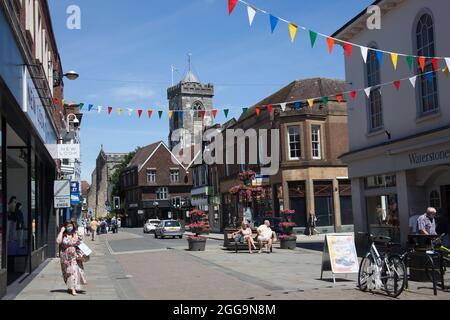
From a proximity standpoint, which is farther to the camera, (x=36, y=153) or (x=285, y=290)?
(x=36, y=153)

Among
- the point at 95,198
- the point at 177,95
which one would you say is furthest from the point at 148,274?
the point at 95,198

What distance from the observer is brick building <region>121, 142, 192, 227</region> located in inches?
3398

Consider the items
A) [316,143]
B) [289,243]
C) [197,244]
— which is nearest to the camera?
[289,243]

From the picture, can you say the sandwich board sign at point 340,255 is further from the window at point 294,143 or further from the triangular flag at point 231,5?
the window at point 294,143

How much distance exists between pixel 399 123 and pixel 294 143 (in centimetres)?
1849

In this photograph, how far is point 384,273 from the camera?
11.0m

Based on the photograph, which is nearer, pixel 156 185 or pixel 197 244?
pixel 197 244

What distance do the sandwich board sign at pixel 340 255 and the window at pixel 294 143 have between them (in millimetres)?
25313

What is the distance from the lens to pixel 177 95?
4427 inches

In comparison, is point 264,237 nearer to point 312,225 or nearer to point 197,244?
point 197,244

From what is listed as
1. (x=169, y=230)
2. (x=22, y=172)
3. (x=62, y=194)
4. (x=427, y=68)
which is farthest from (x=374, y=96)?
(x=169, y=230)

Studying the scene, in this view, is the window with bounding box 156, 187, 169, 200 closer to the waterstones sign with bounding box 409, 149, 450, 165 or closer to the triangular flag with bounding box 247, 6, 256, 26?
the waterstones sign with bounding box 409, 149, 450, 165
